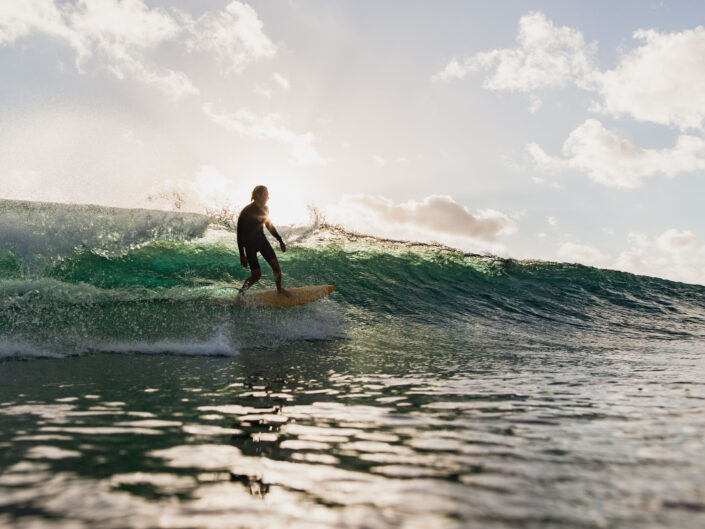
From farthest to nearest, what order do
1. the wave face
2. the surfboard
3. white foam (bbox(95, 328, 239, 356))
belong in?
the surfboard
the wave face
white foam (bbox(95, 328, 239, 356))

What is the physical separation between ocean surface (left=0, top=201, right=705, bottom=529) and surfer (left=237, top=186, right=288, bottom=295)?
0.61 m

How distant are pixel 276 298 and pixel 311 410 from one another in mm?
5463

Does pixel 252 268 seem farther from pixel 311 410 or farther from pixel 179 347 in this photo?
pixel 311 410

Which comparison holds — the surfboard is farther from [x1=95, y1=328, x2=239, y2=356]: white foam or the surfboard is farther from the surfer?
[x1=95, y1=328, x2=239, y2=356]: white foam

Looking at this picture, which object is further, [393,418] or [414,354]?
[414,354]

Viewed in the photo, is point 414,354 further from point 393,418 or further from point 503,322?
point 503,322

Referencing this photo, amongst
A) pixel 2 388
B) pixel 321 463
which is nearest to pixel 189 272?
pixel 2 388

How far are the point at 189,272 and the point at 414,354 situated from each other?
658cm

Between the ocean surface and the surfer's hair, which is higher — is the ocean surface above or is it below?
below

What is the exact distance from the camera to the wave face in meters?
6.95

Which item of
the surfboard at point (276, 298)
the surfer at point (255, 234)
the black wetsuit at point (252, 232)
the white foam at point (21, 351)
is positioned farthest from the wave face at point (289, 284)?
the black wetsuit at point (252, 232)

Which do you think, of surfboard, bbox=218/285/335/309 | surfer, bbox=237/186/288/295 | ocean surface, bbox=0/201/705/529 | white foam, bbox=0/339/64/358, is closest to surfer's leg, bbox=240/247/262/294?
surfer, bbox=237/186/288/295

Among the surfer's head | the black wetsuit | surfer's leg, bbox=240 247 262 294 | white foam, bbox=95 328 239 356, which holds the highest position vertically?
the surfer's head

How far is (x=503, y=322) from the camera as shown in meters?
10.3
